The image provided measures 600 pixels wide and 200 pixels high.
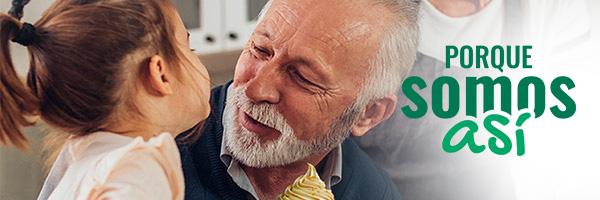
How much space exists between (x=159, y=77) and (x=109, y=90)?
0.09m

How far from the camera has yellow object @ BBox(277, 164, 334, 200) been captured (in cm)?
177

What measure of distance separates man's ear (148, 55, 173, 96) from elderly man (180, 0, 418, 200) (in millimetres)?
91

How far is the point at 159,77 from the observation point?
1.77m

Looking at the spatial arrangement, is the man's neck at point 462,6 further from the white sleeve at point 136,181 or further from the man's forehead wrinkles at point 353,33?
the white sleeve at point 136,181

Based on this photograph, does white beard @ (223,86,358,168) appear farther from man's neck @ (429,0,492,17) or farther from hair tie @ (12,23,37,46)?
hair tie @ (12,23,37,46)

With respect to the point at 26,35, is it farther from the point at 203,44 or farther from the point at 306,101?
the point at 306,101

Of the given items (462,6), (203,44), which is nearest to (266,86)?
(203,44)

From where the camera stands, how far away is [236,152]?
179 centimetres

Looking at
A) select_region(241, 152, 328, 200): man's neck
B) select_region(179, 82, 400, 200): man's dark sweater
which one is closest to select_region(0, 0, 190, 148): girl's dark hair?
select_region(179, 82, 400, 200): man's dark sweater

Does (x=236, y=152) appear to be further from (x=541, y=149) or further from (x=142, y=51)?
(x=541, y=149)

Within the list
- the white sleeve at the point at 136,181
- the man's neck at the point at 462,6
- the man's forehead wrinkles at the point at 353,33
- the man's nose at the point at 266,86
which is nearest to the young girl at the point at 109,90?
the white sleeve at the point at 136,181

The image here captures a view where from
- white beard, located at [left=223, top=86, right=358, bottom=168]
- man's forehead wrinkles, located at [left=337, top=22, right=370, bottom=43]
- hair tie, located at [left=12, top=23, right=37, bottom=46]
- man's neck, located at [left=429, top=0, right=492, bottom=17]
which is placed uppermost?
man's neck, located at [left=429, top=0, right=492, bottom=17]

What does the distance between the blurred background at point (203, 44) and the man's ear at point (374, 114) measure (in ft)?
0.84

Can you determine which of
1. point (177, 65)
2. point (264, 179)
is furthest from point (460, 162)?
point (177, 65)
